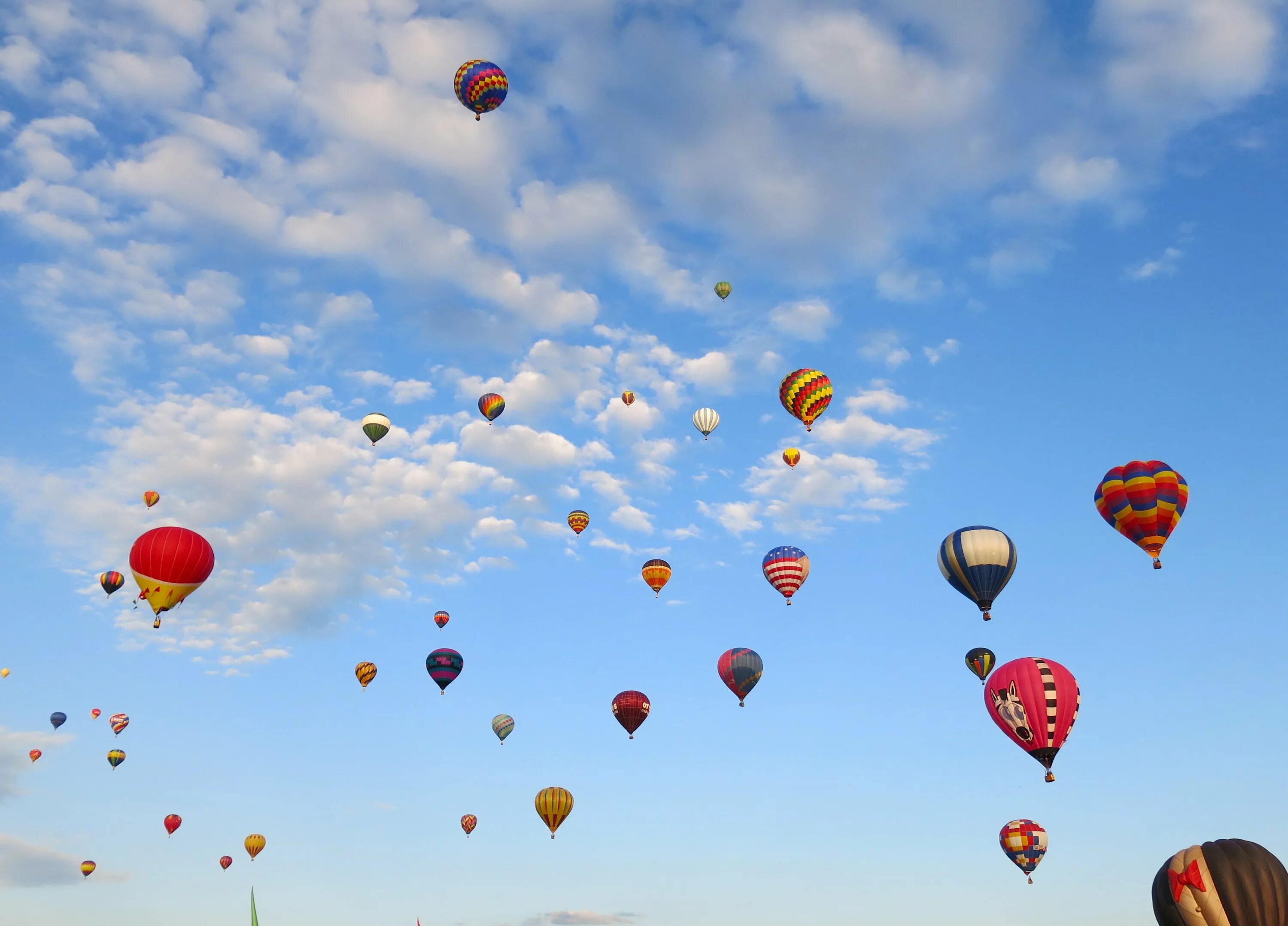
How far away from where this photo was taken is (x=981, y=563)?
39594 mm

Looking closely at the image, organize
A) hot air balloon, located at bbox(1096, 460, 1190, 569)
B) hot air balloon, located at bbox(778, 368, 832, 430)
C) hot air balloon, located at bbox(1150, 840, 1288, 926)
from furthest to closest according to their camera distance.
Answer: hot air balloon, located at bbox(778, 368, 832, 430) → hot air balloon, located at bbox(1096, 460, 1190, 569) → hot air balloon, located at bbox(1150, 840, 1288, 926)

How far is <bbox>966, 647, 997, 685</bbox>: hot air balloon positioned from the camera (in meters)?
58.8

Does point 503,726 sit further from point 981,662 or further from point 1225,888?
point 1225,888

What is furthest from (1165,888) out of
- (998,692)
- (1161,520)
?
(1161,520)

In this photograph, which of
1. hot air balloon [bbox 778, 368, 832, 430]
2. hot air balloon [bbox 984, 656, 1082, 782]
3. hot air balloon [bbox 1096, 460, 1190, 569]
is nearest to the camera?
hot air balloon [bbox 984, 656, 1082, 782]

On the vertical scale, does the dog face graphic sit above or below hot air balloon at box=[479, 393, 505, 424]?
below

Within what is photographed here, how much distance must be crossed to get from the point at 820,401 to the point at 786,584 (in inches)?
398

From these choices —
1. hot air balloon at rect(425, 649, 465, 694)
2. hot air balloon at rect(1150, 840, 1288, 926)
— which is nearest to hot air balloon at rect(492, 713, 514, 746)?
A: hot air balloon at rect(425, 649, 465, 694)

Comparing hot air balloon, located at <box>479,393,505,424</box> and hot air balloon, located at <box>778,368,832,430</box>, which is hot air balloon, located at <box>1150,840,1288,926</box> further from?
hot air balloon, located at <box>479,393,505,424</box>

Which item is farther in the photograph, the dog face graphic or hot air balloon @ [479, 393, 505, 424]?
hot air balloon @ [479, 393, 505, 424]

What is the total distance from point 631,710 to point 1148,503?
30441 mm

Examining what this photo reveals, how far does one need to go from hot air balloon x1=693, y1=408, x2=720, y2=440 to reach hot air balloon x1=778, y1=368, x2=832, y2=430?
1263cm

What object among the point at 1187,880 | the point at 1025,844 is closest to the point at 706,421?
the point at 1025,844

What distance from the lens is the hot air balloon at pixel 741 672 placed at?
180 ft
